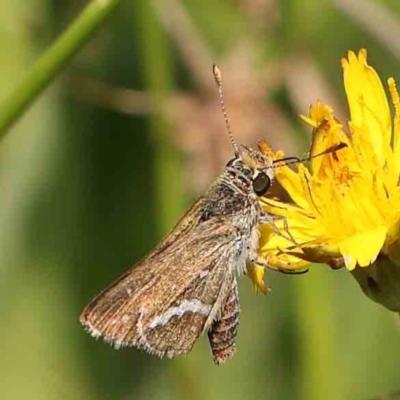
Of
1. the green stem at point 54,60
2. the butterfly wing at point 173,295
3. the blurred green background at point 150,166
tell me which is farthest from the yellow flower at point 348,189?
the blurred green background at point 150,166

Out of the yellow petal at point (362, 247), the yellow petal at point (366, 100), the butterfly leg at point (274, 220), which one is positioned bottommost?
the yellow petal at point (362, 247)

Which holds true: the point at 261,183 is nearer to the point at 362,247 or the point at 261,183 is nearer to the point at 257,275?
the point at 257,275

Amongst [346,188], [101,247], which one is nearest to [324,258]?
[346,188]

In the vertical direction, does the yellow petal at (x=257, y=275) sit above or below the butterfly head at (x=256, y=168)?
below

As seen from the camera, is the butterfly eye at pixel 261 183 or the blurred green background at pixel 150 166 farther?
the blurred green background at pixel 150 166

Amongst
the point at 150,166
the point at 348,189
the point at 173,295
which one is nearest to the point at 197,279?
the point at 173,295

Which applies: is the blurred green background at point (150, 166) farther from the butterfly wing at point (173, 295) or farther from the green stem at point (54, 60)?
the green stem at point (54, 60)

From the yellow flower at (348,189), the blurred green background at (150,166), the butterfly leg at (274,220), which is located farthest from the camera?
the blurred green background at (150,166)
